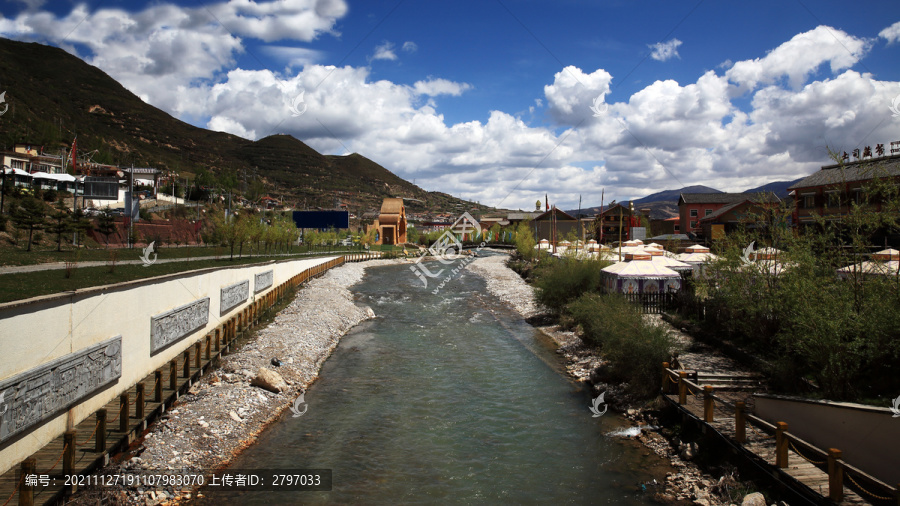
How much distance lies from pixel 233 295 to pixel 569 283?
1499cm

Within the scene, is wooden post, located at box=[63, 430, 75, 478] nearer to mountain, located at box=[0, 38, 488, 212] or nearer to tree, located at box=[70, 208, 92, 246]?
tree, located at box=[70, 208, 92, 246]

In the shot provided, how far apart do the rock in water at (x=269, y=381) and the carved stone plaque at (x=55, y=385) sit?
363 cm

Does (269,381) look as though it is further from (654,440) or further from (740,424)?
(740,424)

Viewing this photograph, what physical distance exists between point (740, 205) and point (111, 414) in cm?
5852

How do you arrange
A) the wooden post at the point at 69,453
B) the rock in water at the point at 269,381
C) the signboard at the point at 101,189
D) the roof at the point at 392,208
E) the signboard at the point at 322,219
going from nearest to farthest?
the wooden post at the point at 69,453 < the rock in water at the point at 269,381 < the signboard at the point at 101,189 < the signboard at the point at 322,219 < the roof at the point at 392,208

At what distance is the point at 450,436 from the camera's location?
11164 mm

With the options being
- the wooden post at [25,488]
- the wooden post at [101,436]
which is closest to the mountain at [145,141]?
the wooden post at [101,436]

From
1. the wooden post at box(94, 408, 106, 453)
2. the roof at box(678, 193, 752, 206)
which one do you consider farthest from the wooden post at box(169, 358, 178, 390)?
the roof at box(678, 193, 752, 206)

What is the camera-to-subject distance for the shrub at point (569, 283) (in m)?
23.7

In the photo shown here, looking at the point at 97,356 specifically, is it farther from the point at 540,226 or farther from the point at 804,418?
the point at 540,226

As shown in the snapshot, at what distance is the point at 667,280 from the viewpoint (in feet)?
75.4

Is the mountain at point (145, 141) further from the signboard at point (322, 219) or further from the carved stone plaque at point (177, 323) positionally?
the carved stone plaque at point (177, 323)

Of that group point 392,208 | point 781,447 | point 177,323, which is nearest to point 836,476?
point 781,447

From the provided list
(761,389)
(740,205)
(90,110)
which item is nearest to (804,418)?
(761,389)
